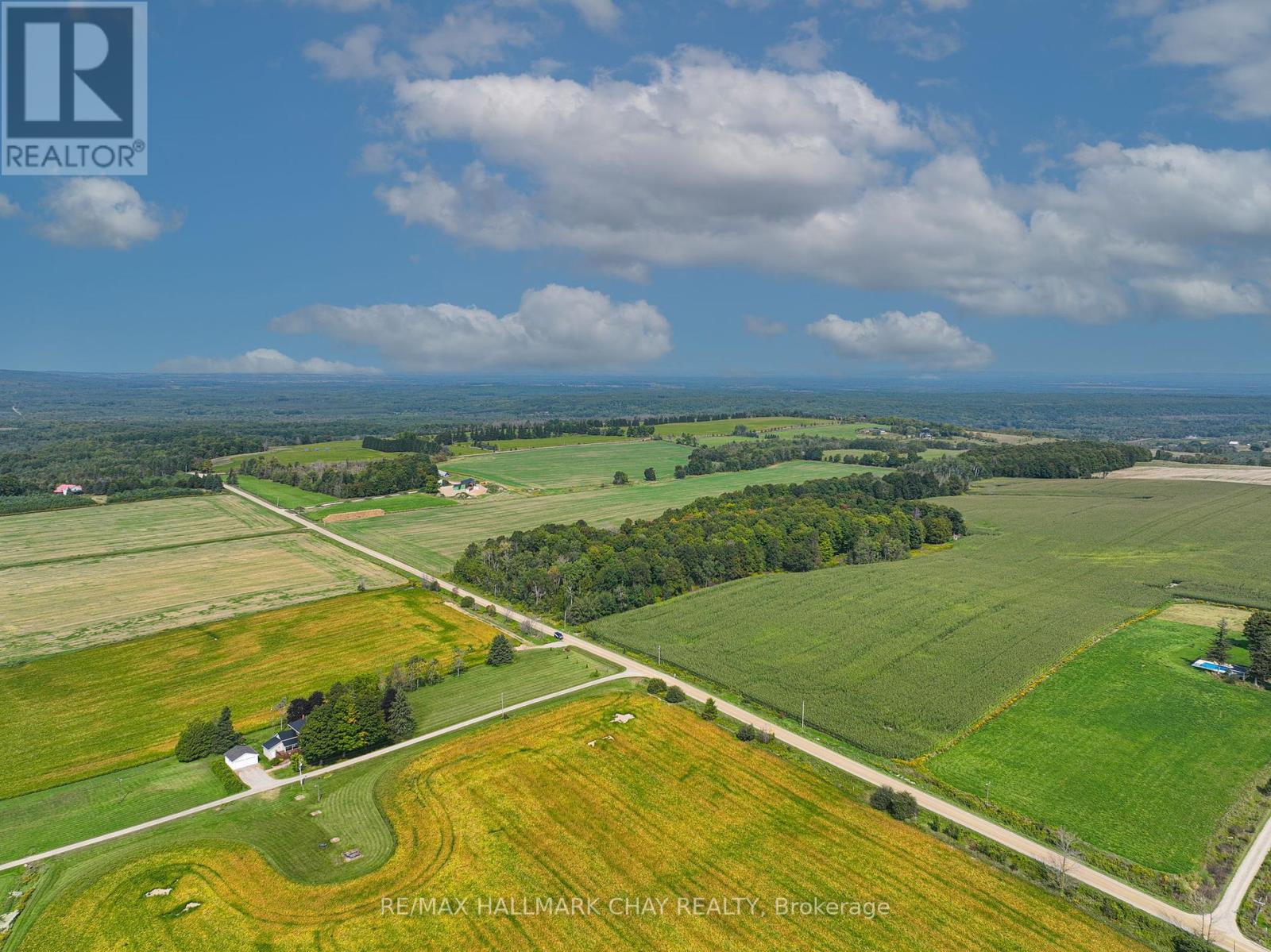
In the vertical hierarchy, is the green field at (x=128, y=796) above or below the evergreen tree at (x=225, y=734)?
below

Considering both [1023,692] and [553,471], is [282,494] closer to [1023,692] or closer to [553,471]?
[553,471]

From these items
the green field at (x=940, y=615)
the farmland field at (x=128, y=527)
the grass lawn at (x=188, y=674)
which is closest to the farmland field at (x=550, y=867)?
the green field at (x=940, y=615)

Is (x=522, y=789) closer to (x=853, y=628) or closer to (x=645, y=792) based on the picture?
(x=645, y=792)

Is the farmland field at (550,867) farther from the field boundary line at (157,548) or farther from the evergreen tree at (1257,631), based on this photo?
the field boundary line at (157,548)

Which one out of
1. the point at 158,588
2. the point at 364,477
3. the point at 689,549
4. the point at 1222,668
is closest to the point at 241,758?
the point at 158,588

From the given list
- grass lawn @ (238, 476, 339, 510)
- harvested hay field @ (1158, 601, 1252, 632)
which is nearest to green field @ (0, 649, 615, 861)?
harvested hay field @ (1158, 601, 1252, 632)

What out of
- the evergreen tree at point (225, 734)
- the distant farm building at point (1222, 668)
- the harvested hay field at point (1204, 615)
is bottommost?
the evergreen tree at point (225, 734)

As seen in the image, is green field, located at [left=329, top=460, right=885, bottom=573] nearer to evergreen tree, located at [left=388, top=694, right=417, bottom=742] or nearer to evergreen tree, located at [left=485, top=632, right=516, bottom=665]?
evergreen tree, located at [left=485, top=632, right=516, bottom=665]
